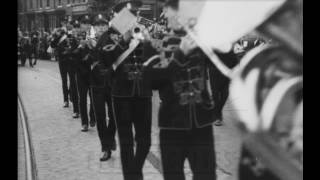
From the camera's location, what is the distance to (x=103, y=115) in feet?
13.8

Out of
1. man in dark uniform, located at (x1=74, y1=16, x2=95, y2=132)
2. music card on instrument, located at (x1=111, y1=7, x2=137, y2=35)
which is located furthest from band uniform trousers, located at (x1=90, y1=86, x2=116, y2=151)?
music card on instrument, located at (x1=111, y1=7, x2=137, y2=35)

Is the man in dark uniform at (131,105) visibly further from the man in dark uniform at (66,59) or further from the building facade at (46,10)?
the man in dark uniform at (66,59)

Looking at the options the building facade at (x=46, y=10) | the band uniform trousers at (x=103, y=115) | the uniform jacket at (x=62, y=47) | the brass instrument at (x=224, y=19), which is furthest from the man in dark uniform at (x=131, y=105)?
the uniform jacket at (x=62, y=47)

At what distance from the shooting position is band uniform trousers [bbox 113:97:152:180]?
2693mm

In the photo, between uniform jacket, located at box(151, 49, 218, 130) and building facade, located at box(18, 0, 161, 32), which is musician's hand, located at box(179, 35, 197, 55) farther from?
building facade, located at box(18, 0, 161, 32)

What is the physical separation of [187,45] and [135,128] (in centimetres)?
111

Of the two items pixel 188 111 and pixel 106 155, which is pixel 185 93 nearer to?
pixel 188 111

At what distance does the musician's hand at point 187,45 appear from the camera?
64.5 inches

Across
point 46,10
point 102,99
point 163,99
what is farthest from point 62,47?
point 163,99

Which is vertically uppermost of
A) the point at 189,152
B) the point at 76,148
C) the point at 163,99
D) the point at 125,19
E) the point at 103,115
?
the point at 125,19

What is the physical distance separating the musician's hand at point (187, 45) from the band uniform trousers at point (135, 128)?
2.99ft

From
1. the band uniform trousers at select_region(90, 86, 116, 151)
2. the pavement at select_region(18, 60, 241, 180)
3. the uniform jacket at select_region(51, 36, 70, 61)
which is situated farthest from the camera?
the uniform jacket at select_region(51, 36, 70, 61)

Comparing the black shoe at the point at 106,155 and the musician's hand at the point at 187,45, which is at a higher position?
the musician's hand at the point at 187,45

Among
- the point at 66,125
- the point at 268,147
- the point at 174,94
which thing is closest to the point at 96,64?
the point at 66,125
